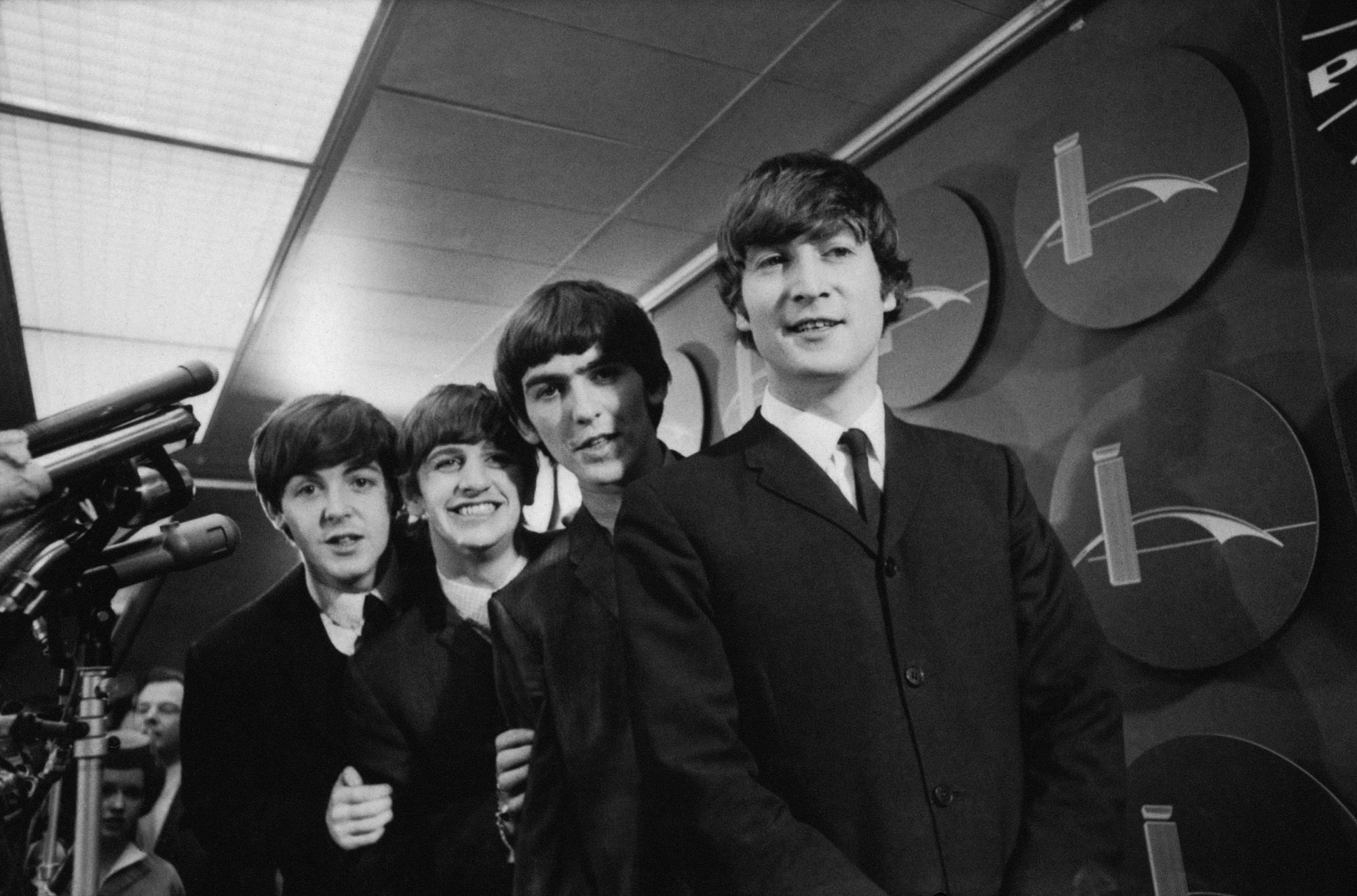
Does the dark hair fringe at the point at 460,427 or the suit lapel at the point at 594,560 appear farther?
the dark hair fringe at the point at 460,427

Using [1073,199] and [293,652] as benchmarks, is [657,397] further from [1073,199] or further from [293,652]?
[1073,199]

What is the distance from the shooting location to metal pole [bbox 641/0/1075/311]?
2.34 m

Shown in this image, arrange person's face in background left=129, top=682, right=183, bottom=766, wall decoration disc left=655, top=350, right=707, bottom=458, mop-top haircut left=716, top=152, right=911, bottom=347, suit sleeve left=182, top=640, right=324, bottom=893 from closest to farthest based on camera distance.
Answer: mop-top haircut left=716, top=152, right=911, bottom=347 < suit sleeve left=182, top=640, right=324, bottom=893 < wall decoration disc left=655, top=350, right=707, bottom=458 < person's face in background left=129, top=682, right=183, bottom=766

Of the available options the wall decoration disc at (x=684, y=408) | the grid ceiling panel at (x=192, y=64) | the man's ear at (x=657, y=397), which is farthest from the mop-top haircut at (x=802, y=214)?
the wall decoration disc at (x=684, y=408)

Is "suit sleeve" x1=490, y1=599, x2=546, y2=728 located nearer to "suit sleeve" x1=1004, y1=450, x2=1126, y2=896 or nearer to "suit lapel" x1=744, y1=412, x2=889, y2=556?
"suit lapel" x1=744, y1=412, x2=889, y2=556

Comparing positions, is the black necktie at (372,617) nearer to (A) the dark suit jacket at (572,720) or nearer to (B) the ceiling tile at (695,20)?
(A) the dark suit jacket at (572,720)

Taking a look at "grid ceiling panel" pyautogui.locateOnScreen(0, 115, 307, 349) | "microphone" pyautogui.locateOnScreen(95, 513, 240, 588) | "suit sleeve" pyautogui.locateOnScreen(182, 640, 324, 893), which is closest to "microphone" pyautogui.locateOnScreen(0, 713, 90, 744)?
"microphone" pyautogui.locateOnScreen(95, 513, 240, 588)

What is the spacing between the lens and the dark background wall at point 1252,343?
1.69 m

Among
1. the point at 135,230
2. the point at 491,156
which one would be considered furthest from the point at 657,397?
the point at 135,230

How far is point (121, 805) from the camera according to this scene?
9.02 feet

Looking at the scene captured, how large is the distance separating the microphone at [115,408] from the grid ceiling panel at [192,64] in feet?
4.04

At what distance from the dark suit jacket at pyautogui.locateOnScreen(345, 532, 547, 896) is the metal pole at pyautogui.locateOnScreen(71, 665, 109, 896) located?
353 mm

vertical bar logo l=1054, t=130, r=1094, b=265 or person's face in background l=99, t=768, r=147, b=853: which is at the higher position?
vertical bar logo l=1054, t=130, r=1094, b=265

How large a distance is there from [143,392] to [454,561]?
1.83 feet
